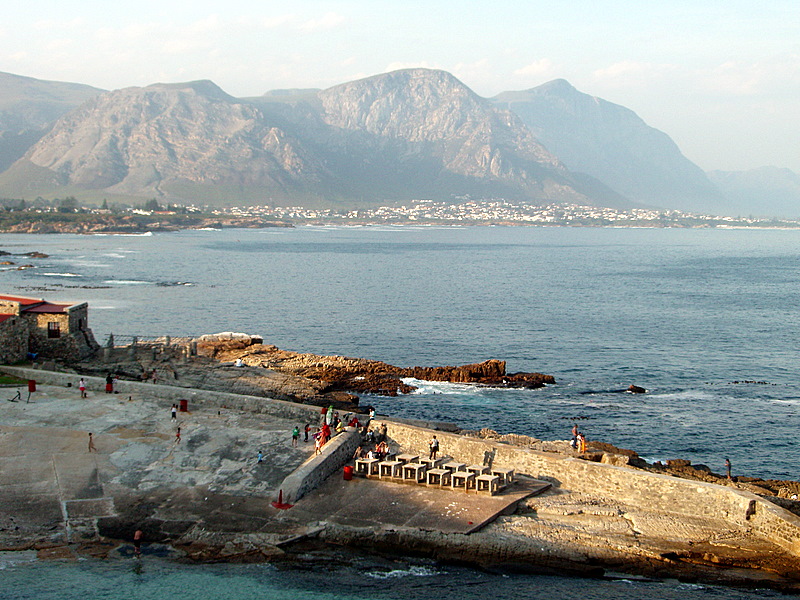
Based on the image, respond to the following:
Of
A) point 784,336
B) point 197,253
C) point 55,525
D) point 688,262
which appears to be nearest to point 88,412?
point 55,525

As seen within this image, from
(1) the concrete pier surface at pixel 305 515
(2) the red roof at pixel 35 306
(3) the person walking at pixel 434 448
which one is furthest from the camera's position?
(2) the red roof at pixel 35 306

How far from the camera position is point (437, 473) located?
2853cm

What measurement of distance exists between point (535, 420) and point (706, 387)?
1591 cm

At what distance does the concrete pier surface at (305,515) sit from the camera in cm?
2459

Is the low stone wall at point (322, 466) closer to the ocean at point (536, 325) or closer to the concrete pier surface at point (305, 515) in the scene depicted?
the concrete pier surface at point (305, 515)

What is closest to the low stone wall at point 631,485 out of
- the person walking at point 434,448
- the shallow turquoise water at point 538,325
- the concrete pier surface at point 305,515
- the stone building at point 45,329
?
the concrete pier surface at point 305,515

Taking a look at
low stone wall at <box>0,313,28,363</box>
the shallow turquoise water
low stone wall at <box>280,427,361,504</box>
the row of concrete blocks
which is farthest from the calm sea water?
low stone wall at <box>0,313,28,363</box>

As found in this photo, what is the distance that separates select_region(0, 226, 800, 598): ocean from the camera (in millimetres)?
45656

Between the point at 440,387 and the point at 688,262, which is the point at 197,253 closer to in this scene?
the point at 688,262

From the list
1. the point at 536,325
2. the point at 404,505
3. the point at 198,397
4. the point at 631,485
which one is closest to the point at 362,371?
the point at 198,397

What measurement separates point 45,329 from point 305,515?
2540 cm

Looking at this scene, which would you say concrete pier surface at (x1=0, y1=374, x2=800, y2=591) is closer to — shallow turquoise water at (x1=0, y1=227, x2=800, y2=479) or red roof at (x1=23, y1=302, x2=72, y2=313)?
shallow turquoise water at (x1=0, y1=227, x2=800, y2=479)

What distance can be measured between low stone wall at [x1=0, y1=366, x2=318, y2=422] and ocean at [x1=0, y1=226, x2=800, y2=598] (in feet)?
39.5

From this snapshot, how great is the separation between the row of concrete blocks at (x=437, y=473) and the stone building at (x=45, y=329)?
75.2 ft
